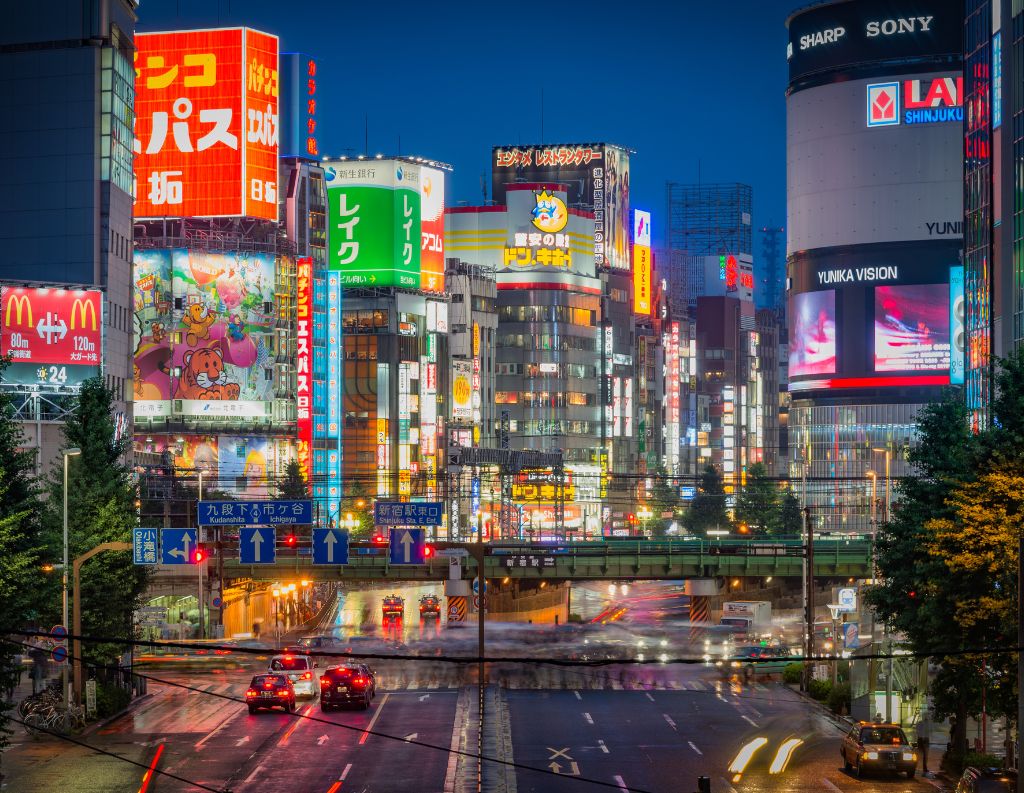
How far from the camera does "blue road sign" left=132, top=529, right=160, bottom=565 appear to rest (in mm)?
71688

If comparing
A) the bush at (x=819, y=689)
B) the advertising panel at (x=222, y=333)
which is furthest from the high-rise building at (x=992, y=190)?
the advertising panel at (x=222, y=333)

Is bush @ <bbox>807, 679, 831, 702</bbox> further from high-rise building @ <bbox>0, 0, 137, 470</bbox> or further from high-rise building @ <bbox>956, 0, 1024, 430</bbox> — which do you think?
high-rise building @ <bbox>0, 0, 137, 470</bbox>

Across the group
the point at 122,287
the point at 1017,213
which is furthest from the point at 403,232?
the point at 1017,213

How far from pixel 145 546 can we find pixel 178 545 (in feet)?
10.00

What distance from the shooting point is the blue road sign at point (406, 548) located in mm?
83312

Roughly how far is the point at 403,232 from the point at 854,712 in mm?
133150

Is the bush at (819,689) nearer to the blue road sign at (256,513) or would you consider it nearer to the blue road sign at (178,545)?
the blue road sign at (256,513)

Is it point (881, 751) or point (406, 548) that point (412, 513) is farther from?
point (881, 751)

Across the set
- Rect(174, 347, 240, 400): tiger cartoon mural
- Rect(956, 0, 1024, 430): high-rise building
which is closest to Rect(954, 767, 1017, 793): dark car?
Rect(956, 0, 1024, 430): high-rise building

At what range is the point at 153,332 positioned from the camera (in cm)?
15125

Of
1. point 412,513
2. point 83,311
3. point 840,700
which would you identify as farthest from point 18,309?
point 840,700

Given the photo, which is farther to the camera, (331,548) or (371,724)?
(331,548)

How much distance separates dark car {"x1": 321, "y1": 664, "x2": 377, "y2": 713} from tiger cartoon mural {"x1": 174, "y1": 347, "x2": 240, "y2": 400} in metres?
83.2

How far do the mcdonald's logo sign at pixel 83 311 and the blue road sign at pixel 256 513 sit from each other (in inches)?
851
